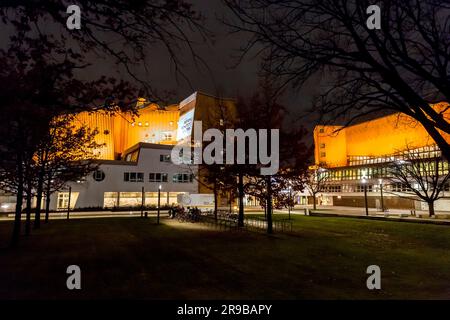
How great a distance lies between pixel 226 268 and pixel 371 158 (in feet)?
265

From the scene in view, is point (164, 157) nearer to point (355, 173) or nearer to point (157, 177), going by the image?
point (157, 177)

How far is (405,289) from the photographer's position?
7711 millimetres

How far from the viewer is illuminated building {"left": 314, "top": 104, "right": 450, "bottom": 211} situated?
53281 mm

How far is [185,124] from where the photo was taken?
74812mm

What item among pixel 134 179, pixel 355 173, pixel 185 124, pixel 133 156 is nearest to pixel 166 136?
pixel 185 124

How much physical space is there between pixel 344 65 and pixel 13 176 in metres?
19.0

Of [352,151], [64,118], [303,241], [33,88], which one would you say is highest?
[352,151]

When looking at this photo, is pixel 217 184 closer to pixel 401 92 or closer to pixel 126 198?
pixel 401 92

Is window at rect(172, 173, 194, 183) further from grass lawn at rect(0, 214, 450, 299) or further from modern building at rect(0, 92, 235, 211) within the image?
grass lawn at rect(0, 214, 450, 299)

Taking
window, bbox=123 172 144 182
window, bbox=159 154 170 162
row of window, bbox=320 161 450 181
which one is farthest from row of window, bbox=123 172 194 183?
row of window, bbox=320 161 450 181

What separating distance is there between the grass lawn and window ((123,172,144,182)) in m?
34.3

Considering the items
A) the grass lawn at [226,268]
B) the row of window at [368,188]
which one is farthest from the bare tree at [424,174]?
the grass lawn at [226,268]

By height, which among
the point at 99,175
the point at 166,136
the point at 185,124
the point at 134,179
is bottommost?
the point at 134,179
